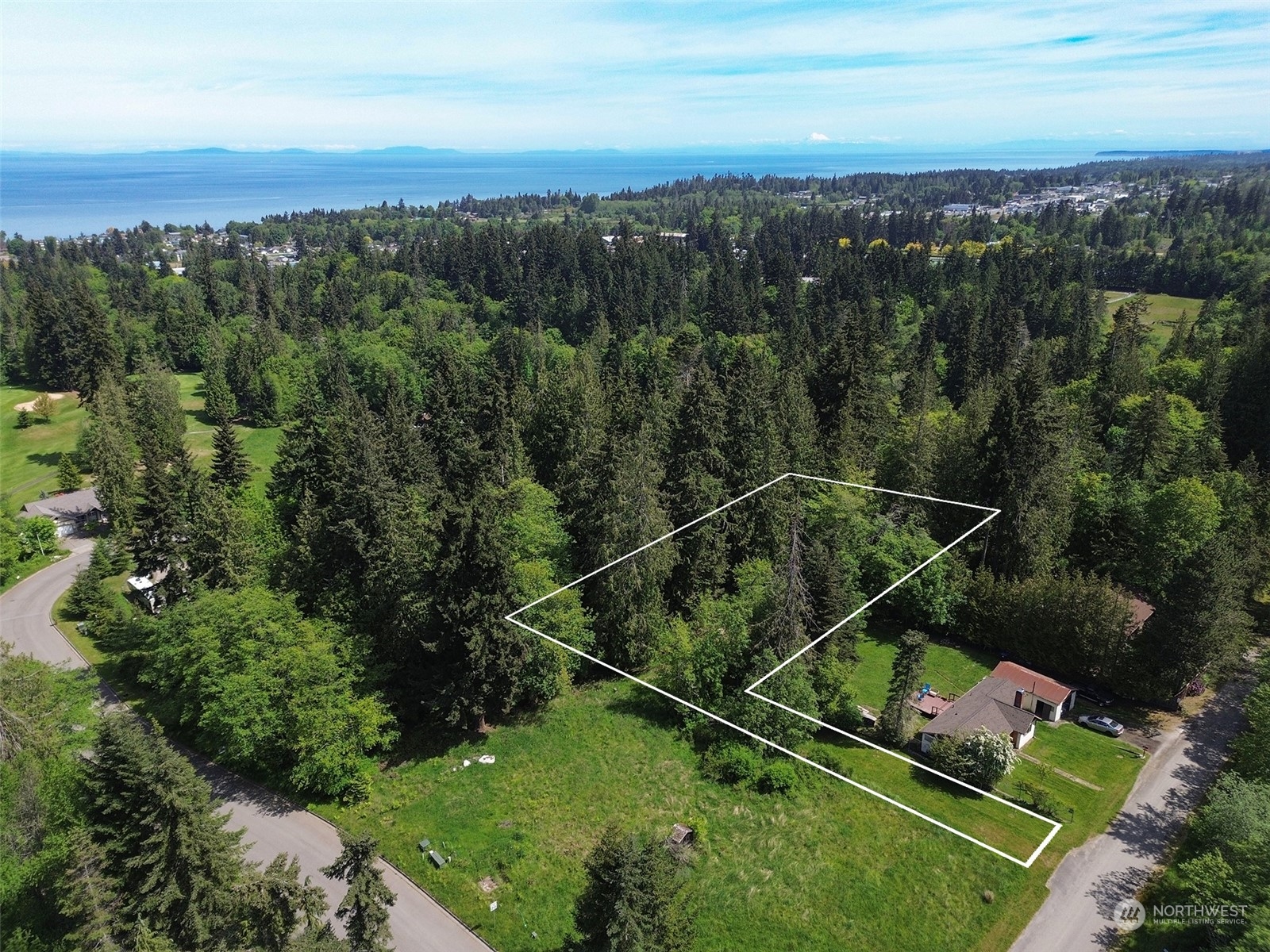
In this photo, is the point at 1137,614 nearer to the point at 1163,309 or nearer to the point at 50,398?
the point at 1163,309

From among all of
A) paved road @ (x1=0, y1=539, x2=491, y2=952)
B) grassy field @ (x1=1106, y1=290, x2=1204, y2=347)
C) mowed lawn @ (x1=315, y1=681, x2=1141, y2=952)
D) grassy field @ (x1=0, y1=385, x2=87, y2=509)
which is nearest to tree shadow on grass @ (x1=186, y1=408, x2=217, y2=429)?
grassy field @ (x1=0, y1=385, x2=87, y2=509)

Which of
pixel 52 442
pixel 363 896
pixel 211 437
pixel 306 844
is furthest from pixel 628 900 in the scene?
pixel 52 442

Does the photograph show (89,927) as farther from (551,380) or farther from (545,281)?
(545,281)

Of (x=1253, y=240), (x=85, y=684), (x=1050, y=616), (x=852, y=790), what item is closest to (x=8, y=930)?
(x=85, y=684)

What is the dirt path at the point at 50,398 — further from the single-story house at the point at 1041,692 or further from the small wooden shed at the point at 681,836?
the single-story house at the point at 1041,692

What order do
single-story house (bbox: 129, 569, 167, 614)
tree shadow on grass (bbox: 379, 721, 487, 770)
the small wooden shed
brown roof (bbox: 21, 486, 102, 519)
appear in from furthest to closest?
1. brown roof (bbox: 21, 486, 102, 519)
2. single-story house (bbox: 129, 569, 167, 614)
3. tree shadow on grass (bbox: 379, 721, 487, 770)
4. the small wooden shed

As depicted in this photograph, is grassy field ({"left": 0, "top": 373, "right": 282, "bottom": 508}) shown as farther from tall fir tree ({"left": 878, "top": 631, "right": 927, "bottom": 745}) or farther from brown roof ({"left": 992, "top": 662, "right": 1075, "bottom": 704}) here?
brown roof ({"left": 992, "top": 662, "right": 1075, "bottom": 704})
